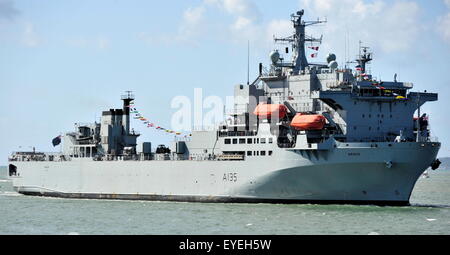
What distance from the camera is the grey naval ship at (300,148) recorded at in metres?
41.5

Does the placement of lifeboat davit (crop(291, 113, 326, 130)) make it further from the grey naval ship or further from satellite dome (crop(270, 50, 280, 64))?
satellite dome (crop(270, 50, 280, 64))

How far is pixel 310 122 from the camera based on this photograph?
42156 mm

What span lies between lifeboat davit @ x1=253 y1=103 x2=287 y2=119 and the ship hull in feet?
7.98

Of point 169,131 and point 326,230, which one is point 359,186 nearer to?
point 326,230

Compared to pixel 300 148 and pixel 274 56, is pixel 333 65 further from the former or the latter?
pixel 300 148

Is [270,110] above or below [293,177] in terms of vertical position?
above

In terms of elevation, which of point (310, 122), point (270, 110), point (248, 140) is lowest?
point (248, 140)

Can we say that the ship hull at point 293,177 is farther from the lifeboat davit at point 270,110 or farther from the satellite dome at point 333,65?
the satellite dome at point 333,65

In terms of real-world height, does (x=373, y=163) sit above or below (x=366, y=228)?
above

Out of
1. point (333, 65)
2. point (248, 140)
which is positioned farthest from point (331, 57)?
point (248, 140)

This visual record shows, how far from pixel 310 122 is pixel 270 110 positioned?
306 cm
